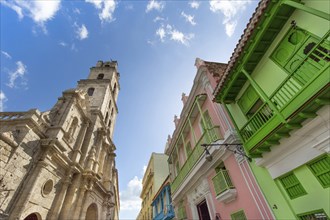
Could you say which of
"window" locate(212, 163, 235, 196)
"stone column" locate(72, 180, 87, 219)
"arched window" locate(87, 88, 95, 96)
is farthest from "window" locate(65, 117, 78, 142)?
"window" locate(212, 163, 235, 196)

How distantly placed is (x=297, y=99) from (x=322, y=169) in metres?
1.74

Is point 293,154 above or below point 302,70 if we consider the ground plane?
below

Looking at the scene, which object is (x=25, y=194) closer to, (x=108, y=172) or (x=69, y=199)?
(x=69, y=199)

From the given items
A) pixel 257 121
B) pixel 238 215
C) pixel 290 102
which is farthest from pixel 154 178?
pixel 290 102

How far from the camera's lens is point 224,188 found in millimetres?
6742

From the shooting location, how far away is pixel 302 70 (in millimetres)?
4164

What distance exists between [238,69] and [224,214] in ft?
19.4

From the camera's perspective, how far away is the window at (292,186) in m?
4.35

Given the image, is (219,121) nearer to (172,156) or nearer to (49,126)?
(172,156)

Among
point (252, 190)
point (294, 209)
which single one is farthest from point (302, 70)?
point (252, 190)

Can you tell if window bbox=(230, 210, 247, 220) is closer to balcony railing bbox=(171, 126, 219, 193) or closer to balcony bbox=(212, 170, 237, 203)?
balcony bbox=(212, 170, 237, 203)

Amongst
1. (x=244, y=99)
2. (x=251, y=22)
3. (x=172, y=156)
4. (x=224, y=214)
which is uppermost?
(x=172, y=156)

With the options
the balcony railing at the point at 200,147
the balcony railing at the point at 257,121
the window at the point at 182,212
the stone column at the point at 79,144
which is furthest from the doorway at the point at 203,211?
the stone column at the point at 79,144

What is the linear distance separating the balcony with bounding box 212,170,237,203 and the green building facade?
131cm
